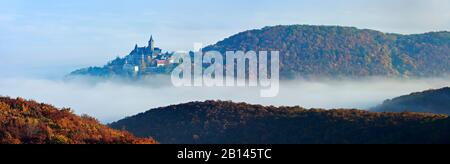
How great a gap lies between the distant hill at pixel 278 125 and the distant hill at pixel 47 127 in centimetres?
2361

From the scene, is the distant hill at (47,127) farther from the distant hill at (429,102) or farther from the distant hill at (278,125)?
the distant hill at (429,102)

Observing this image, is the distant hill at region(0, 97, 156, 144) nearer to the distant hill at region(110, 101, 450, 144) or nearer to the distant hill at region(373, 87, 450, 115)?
the distant hill at region(110, 101, 450, 144)

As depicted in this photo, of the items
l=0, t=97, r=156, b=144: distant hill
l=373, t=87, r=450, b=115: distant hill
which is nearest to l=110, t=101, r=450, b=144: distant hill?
l=0, t=97, r=156, b=144: distant hill

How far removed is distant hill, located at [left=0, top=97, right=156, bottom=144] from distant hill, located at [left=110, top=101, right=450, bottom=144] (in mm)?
23608

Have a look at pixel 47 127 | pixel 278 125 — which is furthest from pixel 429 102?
pixel 47 127

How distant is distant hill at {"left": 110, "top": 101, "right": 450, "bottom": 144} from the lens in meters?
57.3

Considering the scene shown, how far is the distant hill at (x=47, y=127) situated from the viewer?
34375 mm

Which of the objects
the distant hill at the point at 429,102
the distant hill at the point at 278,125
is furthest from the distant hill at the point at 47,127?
the distant hill at the point at 429,102

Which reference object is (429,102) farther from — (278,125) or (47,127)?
(47,127)

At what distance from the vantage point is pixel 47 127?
3631cm

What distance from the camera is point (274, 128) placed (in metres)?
73.4
